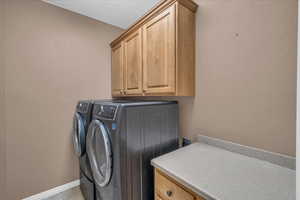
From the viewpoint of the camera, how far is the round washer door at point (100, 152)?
1.00 m

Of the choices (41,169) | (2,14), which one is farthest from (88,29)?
(41,169)

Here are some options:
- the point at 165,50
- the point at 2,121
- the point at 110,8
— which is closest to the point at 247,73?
the point at 165,50

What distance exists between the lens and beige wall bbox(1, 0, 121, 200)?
1.58m

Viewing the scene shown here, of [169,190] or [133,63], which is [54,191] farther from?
[133,63]

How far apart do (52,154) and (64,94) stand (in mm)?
839

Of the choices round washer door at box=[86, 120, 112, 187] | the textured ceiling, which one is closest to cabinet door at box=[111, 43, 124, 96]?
the textured ceiling

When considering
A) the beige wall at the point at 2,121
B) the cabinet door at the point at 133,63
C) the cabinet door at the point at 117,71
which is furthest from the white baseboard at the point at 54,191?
the cabinet door at the point at 133,63

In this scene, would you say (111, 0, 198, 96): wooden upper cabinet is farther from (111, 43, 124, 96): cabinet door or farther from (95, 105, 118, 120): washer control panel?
(95, 105, 118, 120): washer control panel

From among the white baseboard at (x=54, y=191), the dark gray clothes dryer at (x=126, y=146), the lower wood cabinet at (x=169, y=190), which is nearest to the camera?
the lower wood cabinet at (x=169, y=190)

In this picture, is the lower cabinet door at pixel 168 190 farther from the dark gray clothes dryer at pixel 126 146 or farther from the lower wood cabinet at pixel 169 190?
the dark gray clothes dryer at pixel 126 146

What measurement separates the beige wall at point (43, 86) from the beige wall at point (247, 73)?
169 centimetres

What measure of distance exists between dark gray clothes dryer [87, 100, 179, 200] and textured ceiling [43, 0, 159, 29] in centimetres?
140

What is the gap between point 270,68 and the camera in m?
0.91

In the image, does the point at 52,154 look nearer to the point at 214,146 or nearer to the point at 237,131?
the point at 214,146
